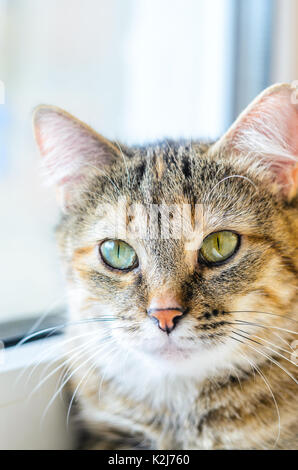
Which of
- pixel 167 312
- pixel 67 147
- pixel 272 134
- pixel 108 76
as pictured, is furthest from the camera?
pixel 108 76

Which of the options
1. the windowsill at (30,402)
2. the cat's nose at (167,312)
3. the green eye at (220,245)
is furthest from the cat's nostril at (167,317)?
the windowsill at (30,402)

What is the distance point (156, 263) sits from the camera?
84cm

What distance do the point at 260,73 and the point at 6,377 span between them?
1.36 meters

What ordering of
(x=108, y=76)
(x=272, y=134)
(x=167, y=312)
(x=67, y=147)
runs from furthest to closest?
(x=108, y=76)
(x=67, y=147)
(x=272, y=134)
(x=167, y=312)

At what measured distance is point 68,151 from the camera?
1000 mm

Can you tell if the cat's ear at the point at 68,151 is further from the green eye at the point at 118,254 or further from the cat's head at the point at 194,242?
the green eye at the point at 118,254

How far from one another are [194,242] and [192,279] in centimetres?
7

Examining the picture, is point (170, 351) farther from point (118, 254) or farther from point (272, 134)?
point (272, 134)

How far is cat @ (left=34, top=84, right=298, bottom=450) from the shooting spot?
83cm

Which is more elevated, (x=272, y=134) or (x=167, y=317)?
(x=272, y=134)

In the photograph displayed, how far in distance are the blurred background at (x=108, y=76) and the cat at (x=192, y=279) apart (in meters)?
0.18

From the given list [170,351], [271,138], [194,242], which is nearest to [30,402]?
[170,351]

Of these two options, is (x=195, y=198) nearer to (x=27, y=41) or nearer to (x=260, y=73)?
(x=27, y=41)

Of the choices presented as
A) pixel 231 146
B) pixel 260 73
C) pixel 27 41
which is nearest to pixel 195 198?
pixel 231 146
